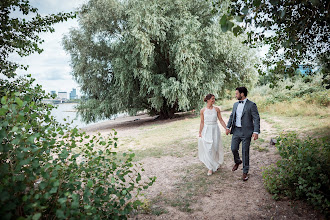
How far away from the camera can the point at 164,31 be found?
16.2 meters

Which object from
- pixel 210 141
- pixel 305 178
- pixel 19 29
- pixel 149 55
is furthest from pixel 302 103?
pixel 19 29

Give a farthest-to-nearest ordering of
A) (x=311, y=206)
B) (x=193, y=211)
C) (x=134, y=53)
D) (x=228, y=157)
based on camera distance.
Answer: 1. (x=134, y=53)
2. (x=228, y=157)
3. (x=193, y=211)
4. (x=311, y=206)

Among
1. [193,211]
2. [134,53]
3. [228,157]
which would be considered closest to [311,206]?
[193,211]

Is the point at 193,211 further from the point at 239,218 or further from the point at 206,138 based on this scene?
the point at 206,138

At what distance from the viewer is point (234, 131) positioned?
5.21 meters

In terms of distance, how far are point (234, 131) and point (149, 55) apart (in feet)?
38.1

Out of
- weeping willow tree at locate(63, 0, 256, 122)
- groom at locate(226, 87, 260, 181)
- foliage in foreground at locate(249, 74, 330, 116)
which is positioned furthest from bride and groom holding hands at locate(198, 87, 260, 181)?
weeping willow tree at locate(63, 0, 256, 122)

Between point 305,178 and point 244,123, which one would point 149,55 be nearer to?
point 244,123

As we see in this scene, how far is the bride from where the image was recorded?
546cm

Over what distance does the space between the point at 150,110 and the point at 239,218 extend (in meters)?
16.5

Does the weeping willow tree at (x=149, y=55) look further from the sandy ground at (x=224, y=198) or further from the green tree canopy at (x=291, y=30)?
the green tree canopy at (x=291, y=30)

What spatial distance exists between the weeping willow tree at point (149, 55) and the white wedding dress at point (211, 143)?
9764 mm

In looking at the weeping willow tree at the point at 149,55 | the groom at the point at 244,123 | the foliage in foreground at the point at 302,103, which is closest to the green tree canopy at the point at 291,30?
the groom at the point at 244,123

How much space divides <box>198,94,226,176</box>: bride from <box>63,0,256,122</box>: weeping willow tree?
9741 millimetres
